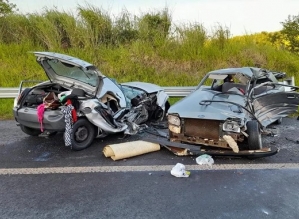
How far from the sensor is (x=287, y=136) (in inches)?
221

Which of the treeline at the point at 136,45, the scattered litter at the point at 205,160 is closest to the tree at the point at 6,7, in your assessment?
the treeline at the point at 136,45

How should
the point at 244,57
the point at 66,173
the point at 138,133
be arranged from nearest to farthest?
the point at 66,173 → the point at 138,133 → the point at 244,57

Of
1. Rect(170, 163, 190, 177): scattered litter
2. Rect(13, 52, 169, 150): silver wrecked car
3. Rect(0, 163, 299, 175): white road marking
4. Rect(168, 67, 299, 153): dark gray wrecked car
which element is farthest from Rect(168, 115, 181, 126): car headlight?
Rect(13, 52, 169, 150): silver wrecked car

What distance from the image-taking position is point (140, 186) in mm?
3561

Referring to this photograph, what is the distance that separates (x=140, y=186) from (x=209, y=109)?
176 centimetres

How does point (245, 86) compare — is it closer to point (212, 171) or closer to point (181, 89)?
point (212, 171)

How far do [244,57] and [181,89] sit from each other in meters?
3.86

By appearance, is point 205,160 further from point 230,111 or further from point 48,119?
point 48,119

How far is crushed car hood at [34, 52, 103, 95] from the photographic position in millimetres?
5012

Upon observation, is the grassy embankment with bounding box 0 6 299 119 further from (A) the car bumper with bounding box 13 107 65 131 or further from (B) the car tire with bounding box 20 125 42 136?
(A) the car bumper with bounding box 13 107 65 131

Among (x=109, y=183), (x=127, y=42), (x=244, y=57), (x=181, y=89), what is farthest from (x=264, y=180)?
(x=127, y=42)

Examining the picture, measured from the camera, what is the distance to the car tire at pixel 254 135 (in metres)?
4.33

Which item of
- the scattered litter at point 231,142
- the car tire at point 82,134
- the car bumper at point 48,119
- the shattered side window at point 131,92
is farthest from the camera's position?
the shattered side window at point 131,92

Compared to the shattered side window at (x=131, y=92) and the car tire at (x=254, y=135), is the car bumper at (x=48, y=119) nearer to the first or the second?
the shattered side window at (x=131, y=92)
